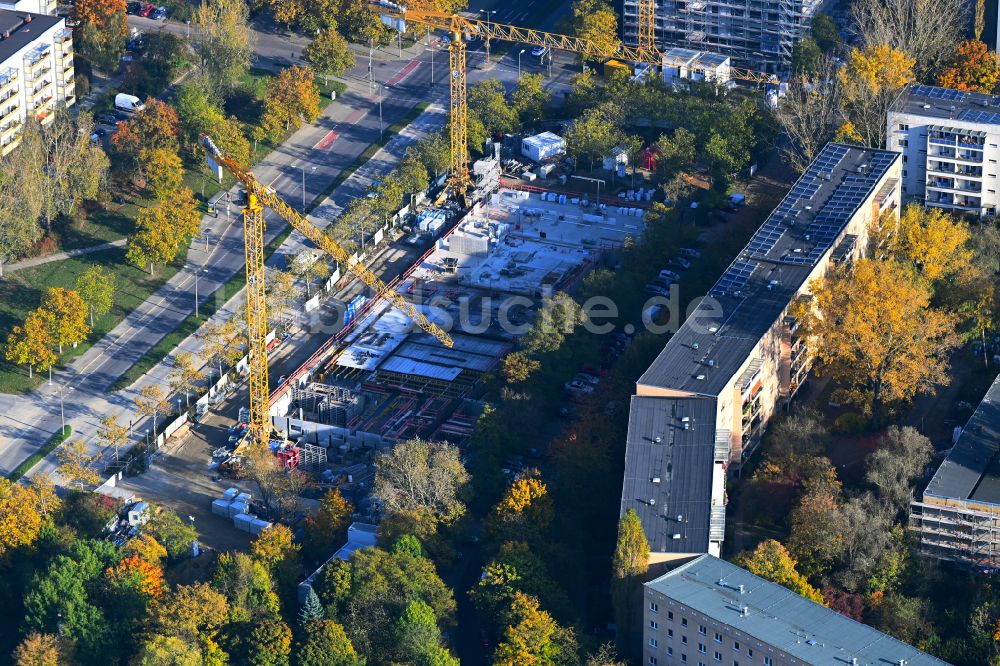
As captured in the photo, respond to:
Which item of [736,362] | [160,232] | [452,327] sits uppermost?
[736,362]

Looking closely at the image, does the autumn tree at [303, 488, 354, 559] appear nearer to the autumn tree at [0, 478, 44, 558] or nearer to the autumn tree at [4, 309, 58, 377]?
the autumn tree at [0, 478, 44, 558]

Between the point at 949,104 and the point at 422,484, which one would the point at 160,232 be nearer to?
the point at 422,484

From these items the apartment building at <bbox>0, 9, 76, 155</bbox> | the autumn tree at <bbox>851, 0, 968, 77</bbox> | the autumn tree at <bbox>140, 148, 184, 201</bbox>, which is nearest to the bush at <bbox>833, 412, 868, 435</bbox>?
the autumn tree at <bbox>851, 0, 968, 77</bbox>

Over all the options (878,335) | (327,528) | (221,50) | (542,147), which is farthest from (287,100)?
(878,335)

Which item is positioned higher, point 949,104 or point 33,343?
point 949,104

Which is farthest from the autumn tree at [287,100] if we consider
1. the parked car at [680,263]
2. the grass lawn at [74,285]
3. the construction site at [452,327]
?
the parked car at [680,263]

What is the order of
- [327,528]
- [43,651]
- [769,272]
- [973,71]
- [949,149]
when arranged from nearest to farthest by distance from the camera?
[43,651]
[327,528]
[769,272]
[949,149]
[973,71]
